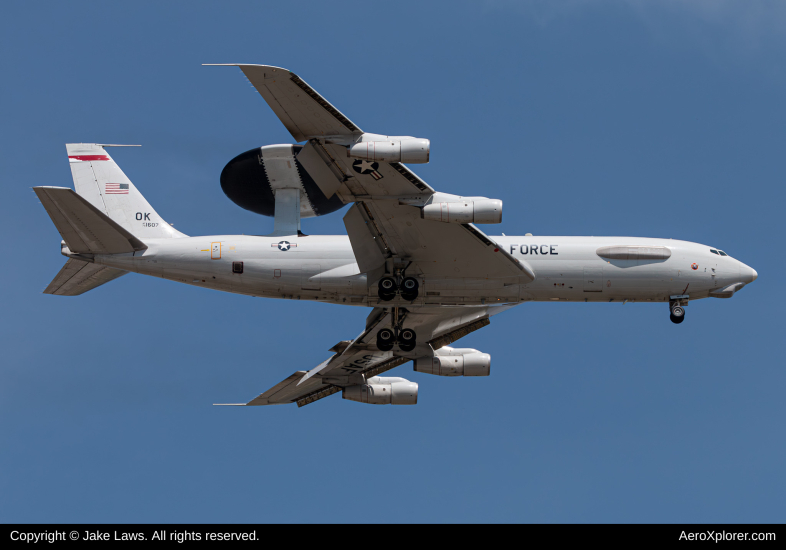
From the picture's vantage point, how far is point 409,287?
3916 cm

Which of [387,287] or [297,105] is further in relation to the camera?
[387,287]

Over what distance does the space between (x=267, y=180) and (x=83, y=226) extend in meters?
8.06

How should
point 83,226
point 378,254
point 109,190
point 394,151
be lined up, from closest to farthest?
1. point 394,151
2. point 83,226
3. point 378,254
4. point 109,190

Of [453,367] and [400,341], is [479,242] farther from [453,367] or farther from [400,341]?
[453,367]

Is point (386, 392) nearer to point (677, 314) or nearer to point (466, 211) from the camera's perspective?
point (466, 211)

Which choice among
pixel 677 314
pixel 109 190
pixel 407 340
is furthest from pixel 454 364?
pixel 109 190

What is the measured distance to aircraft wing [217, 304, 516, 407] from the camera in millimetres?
44750

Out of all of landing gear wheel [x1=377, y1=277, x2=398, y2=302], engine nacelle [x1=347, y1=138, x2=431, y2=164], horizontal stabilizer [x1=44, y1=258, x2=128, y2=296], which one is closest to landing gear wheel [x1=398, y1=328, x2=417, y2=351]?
landing gear wheel [x1=377, y1=277, x2=398, y2=302]

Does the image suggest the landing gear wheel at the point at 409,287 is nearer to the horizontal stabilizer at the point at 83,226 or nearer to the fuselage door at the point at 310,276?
the fuselage door at the point at 310,276

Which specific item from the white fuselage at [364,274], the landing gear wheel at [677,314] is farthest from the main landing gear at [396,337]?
the landing gear wheel at [677,314]

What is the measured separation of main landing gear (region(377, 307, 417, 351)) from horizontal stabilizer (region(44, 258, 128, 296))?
12.2 metres

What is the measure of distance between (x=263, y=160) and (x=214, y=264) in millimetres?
5070

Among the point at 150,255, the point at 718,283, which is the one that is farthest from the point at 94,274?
the point at 718,283

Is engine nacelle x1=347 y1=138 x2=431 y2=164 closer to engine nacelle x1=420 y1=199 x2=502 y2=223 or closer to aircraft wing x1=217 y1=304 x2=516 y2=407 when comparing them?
engine nacelle x1=420 y1=199 x2=502 y2=223
